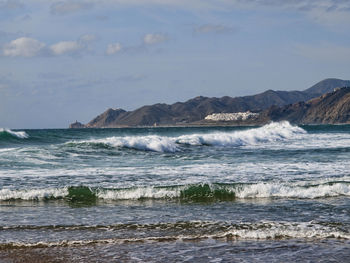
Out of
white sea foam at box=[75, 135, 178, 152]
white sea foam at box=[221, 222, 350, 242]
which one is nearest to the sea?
white sea foam at box=[221, 222, 350, 242]

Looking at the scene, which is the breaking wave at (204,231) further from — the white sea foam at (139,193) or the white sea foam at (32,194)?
the white sea foam at (32,194)

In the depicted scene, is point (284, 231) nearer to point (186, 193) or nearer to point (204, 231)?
point (204, 231)

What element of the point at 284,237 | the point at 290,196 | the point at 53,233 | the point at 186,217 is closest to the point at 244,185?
the point at 290,196

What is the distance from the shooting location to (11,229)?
9453 mm

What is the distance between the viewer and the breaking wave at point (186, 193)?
13.1 metres

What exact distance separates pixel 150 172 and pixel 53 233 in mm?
9428

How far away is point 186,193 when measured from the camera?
13.5 meters

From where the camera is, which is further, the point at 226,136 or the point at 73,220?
the point at 226,136

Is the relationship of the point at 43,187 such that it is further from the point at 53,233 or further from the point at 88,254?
the point at 88,254

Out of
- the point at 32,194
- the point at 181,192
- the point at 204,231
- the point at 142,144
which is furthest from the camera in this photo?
the point at 142,144

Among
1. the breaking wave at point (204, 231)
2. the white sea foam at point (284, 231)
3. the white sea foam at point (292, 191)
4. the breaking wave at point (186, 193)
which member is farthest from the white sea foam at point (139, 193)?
the white sea foam at point (284, 231)

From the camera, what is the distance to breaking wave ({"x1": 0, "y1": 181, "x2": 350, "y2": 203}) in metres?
13.1

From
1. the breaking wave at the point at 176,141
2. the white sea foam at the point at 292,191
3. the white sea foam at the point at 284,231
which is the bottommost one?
the white sea foam at the point at 284,231

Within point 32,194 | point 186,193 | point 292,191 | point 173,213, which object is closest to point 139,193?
point 186,193
